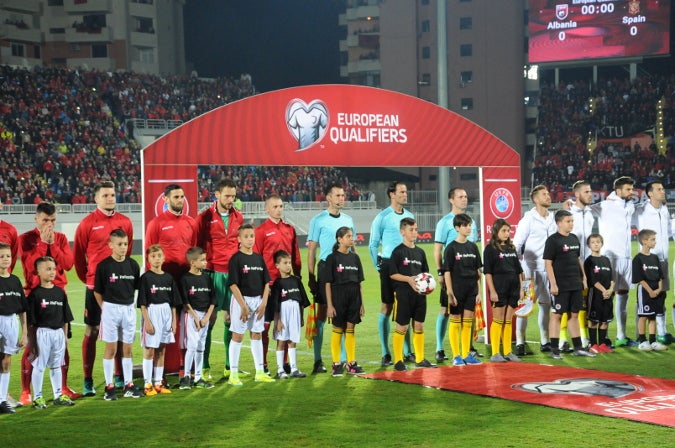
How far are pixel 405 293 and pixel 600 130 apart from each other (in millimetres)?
50448

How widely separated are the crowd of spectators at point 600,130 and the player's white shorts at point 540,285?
39.4m

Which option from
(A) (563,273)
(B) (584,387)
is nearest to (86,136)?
(A) (563,273)

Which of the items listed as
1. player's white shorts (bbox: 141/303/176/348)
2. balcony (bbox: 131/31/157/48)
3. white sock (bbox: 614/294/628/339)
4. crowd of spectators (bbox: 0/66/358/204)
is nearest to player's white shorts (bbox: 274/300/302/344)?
player's white shorts (bbox: 141/303/176/348)

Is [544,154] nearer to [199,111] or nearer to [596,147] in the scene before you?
[596,147]

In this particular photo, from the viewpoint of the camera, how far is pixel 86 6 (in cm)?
7050

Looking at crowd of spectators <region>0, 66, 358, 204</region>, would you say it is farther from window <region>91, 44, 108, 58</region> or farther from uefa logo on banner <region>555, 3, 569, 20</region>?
uefa logo on banner <region>555, 3, 569, 20</region>

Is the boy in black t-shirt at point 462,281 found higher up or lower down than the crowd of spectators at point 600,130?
lower down

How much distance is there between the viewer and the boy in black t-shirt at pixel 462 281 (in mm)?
12008

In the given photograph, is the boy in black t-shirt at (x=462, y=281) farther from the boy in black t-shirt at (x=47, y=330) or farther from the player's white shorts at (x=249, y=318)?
the boy in black t-shirt at (x=47, y=330)

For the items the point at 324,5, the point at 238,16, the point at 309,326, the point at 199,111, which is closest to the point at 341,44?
the point at 324,5

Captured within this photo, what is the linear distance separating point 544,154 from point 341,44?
82.2 feet

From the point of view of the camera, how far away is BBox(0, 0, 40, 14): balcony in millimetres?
67300

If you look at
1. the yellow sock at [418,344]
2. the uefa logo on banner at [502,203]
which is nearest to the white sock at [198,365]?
the yellow sock at [418,344]

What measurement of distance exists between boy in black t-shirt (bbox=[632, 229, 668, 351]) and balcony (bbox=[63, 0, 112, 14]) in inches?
2460
